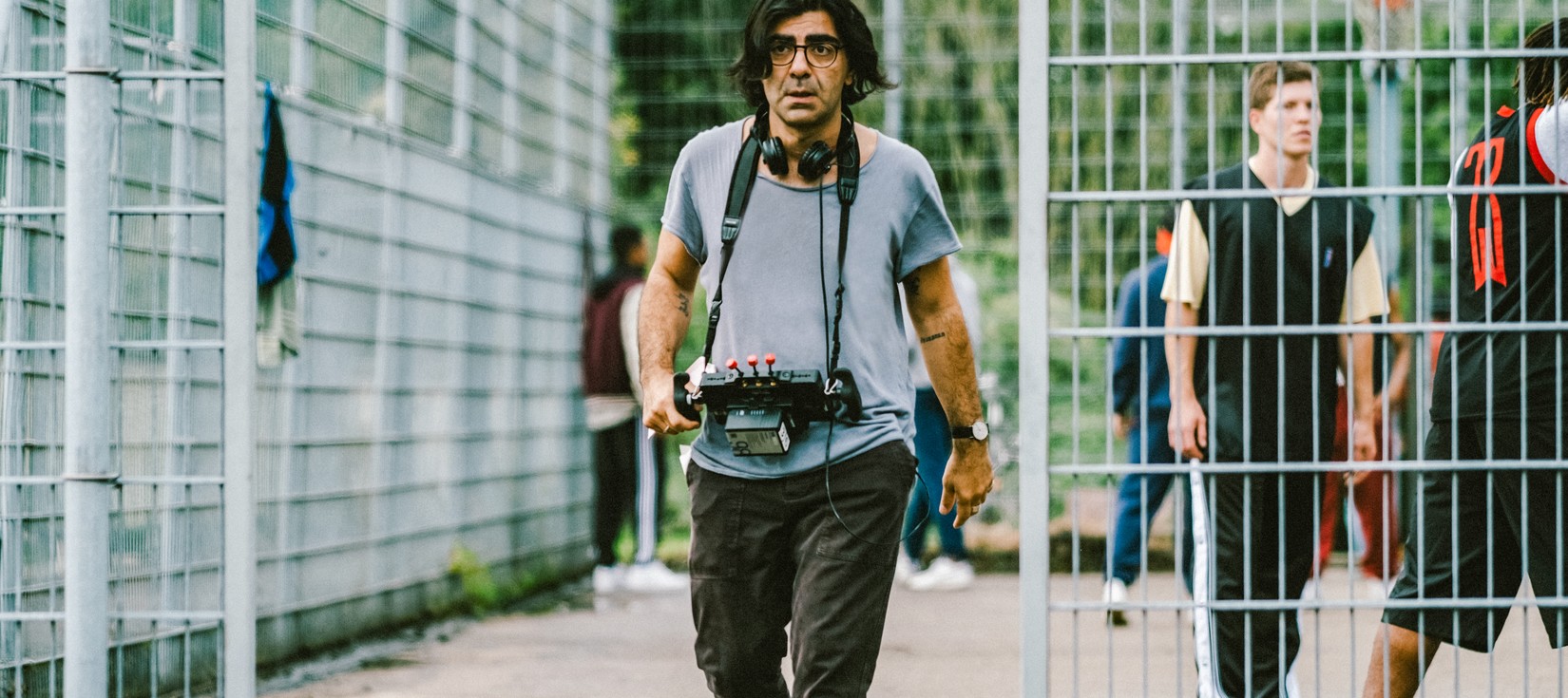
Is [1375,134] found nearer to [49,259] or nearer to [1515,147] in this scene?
[1515,147]

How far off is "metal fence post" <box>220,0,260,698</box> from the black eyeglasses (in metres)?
1.40

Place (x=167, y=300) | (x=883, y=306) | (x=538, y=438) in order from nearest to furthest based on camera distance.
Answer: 1. (x=883, y=306)
2. (x=167, y=300)
3. (x=538, y=438)

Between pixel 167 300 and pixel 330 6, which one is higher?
pixel 330 6

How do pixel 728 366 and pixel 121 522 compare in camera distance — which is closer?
pixel 728 366

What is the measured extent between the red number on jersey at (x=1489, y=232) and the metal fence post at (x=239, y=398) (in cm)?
306

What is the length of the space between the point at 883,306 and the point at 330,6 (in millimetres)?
4161

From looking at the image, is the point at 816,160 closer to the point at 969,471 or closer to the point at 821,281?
the point at 821,281

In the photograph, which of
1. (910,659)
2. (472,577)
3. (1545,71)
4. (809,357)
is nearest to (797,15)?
(809,357)

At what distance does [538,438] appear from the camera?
966cm

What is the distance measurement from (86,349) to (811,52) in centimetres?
202

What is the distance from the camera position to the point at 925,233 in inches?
152

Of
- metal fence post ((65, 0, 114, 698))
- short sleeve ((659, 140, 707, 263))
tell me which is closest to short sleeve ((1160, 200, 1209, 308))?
short sleeve ((659, 140, 707, 263))

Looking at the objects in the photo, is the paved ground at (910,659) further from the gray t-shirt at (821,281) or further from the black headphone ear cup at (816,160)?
the black headphone ear cup at (816,160)

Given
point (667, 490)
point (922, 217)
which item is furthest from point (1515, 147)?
point (667, 490)
